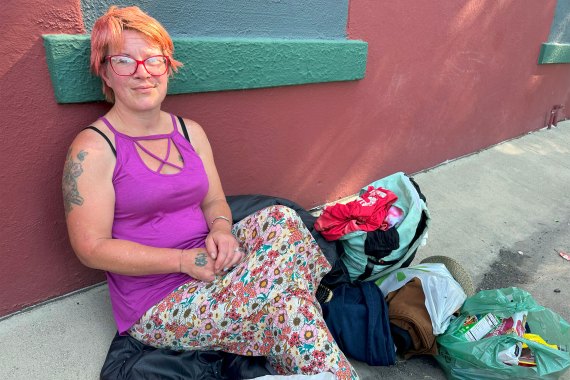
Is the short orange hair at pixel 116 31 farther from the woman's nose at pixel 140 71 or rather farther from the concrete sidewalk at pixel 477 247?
the concrete sidewalk at pixel 477 247

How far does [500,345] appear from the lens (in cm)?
182

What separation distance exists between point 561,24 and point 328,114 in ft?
12.9

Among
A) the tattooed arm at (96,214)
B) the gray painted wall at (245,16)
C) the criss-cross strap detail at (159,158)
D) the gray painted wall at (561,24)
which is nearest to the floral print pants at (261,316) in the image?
the tattooed arm at (96,214)

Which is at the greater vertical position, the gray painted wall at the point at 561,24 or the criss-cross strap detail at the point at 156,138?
the gray painted wall at the point at 561,24

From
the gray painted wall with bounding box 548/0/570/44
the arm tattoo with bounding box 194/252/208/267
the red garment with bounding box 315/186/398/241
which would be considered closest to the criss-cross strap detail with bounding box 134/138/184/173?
the arm tattoo with bounding box 194/252/208/267

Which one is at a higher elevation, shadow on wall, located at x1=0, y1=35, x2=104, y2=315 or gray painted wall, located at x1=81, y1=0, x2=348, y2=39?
gray painted wall, located at x1=81, y1=0, x2=348, y2=39

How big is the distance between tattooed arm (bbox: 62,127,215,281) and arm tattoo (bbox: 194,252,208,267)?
0.11m

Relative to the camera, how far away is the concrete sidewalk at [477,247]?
1.81 metres

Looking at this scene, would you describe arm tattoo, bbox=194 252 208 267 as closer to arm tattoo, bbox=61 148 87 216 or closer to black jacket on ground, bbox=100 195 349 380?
black jacket on ground, bbox=100 195 349 380

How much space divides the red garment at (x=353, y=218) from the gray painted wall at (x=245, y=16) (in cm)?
104

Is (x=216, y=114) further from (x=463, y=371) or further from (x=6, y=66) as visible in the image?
(x=463, y=371)

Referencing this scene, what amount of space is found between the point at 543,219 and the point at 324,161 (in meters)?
1.94

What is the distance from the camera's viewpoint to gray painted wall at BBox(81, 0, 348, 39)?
1943 millimetres

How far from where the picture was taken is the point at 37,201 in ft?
6.00
